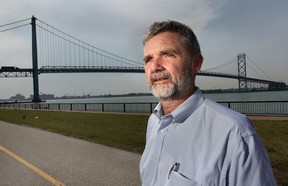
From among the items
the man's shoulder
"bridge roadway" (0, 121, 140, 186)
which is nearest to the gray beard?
the man's shoulder

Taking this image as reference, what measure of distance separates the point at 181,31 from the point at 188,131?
20.4 inches

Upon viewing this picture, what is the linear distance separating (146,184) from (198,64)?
70 cm

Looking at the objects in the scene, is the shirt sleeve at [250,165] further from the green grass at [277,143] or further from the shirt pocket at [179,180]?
the green grass at [277,143]

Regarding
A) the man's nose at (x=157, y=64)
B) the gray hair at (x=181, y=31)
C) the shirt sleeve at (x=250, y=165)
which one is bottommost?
the shirt sleeve at (x=250, y=165)

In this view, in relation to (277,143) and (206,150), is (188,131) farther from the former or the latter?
(277,143)

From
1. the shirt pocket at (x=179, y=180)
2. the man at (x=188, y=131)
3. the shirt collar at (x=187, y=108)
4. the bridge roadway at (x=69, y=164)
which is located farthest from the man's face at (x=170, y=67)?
the bridge roadway at (x=69, y=164)

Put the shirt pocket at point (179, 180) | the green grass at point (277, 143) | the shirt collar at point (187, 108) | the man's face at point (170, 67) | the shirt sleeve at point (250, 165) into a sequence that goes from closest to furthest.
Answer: the shirt sleeve at point (250, 165), the shirt pocket at point (179, 180), the shirt collar at point (187, 108), the man's face at point (170, 67), the green grass at point (277, 143)

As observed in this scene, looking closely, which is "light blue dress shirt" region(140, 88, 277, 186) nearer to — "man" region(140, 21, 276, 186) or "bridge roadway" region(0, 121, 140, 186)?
"man" region(140, 21, 276, 186)

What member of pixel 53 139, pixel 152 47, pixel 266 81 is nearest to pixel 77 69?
pixel 266 81

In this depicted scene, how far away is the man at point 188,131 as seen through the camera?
1.38 meters

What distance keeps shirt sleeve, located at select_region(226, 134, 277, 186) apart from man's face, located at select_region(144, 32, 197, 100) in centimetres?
50

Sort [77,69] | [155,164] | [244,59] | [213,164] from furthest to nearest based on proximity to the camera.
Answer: [244,59] → [77,69] → [155,164] → [213,164]

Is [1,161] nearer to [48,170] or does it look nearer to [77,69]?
[48,170]

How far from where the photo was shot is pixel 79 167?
24.8ft
